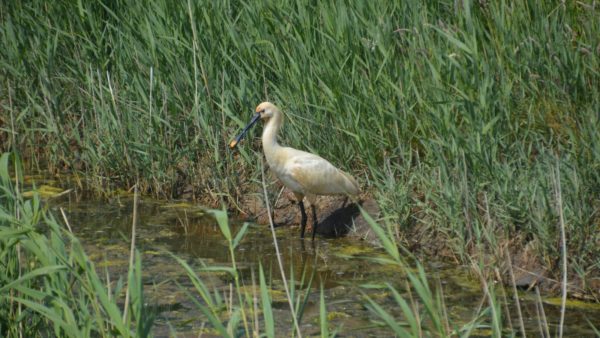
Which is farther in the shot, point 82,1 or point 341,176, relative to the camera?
point 82,1

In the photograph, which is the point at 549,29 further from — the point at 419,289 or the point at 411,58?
the point at 419,289

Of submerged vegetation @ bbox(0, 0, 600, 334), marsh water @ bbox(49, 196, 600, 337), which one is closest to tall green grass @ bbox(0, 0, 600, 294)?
submerged vegetation @ bbox(0, 0, 600, 334)

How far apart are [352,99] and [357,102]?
0.08 m

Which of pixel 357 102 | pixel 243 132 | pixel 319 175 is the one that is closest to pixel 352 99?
pixel 357 102

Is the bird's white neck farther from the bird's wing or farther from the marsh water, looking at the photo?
the marsh water

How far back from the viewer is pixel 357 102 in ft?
23.8

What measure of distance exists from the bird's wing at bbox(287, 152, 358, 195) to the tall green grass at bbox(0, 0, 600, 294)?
0.63 ft

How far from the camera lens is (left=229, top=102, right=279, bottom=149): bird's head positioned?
7.33 meters

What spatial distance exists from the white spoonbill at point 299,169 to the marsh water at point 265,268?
1.20 feet

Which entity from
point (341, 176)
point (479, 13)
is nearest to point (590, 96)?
point (479, 13)

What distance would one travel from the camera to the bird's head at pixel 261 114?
7.33m

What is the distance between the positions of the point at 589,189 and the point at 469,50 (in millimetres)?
1121

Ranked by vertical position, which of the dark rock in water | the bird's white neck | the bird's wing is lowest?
the dark rock in water

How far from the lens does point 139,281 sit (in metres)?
3.96
